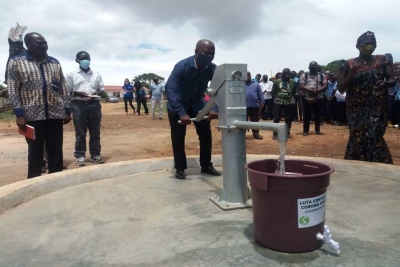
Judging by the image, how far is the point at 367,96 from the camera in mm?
3654

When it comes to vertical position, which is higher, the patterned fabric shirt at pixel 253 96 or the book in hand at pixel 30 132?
the patterned fabric shirt at pixel 253 96

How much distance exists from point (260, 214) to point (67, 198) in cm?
184

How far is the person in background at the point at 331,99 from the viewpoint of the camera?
1105cm

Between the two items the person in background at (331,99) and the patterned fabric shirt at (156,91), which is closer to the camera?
the person in background at (331,99)

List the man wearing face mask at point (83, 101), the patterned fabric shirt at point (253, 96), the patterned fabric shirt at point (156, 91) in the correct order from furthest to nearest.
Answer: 1. the patterned fabric shirt at point (156, 91)
2. the patterned fabric shirt at point (253, 96)
3. the man wearing face mask at point (83, 101)

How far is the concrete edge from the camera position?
2.96 m

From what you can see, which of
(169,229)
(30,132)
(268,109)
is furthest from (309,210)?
(268,109)

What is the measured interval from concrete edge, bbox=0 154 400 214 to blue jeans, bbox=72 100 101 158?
1821mm

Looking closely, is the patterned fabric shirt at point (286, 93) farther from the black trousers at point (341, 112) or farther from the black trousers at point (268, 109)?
the black trousers at point (268, 109)

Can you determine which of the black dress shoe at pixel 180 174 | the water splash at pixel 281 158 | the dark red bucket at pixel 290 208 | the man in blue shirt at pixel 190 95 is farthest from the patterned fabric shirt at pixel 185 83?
the dark red bucket at pixel 290 208

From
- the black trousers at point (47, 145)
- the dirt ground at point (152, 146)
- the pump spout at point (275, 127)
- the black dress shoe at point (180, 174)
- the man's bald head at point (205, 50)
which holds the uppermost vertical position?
the man's bald head at point (205, 50)

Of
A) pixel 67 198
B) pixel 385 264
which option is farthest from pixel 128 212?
pixel 385 264

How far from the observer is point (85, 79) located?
5.46 m

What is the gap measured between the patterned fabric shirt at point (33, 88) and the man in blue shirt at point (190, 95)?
1.25 meters
